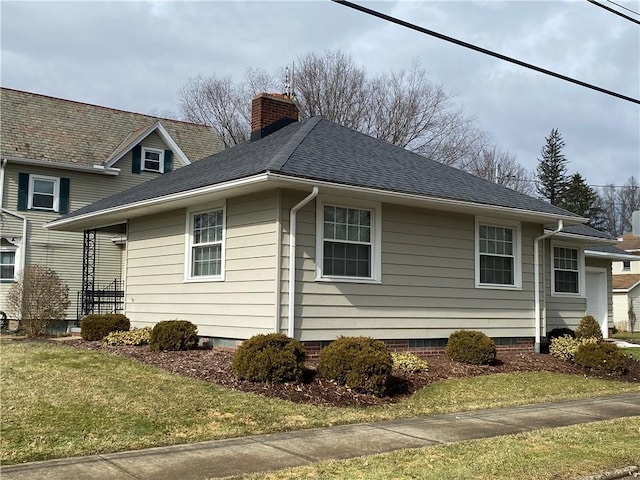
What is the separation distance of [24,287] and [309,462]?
14.2m

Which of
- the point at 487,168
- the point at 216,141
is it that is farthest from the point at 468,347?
the point at 487,168

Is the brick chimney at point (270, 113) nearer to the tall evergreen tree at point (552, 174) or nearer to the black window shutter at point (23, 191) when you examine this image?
the black window shutter at point (23, 191)

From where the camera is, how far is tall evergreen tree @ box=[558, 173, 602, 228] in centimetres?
5041

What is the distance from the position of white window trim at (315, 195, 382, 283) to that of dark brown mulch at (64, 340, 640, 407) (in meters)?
1.87

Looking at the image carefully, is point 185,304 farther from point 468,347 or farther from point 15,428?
point 15,428

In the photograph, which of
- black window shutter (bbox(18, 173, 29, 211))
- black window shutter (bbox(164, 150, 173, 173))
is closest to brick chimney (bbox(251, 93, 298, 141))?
black window shutter (bbox(18, 173, 29, 211))

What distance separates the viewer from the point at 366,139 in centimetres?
1530

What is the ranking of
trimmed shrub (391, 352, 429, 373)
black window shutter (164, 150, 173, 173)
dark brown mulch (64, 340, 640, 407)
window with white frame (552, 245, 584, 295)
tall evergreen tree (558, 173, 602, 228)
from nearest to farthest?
1. dark brown mulch (64, 340, 640, 407)
2. trimmed shrub (391, 352, 429, 373)
3. window with white frame (552, 245, 584, 295)
4. black window shutter (164, 150, 173, 173)
5. tall evergreen tree (558, 173, 602, 228)

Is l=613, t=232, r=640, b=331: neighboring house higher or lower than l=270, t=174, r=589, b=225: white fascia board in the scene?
lower

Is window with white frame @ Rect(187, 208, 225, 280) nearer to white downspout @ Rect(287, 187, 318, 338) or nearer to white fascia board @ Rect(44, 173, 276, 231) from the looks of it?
white fascia board @ Rect(44, 173, 276, 231)

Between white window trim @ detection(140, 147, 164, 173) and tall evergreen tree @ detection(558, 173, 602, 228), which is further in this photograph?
tall evergreen tree @ detection(558, 173, 602, 228)

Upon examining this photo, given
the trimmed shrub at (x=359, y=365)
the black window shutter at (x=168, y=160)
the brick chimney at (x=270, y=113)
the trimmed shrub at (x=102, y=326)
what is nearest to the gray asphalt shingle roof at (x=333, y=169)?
the brick chimney at (x=270, y=113)

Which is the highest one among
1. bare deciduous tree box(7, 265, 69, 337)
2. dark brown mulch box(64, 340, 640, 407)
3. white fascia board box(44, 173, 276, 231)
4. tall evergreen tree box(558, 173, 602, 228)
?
tall evergreen tree box(558, 173, 602, 228)

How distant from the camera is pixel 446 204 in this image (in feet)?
42.1
